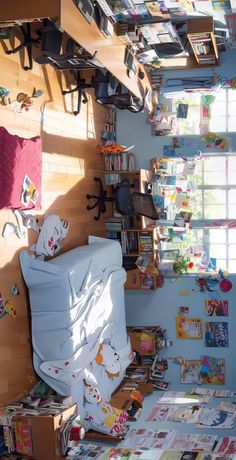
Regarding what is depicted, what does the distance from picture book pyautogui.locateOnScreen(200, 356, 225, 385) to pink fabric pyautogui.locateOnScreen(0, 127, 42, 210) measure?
10.2ft

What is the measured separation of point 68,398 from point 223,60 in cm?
383

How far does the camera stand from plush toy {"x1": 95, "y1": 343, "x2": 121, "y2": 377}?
571cm

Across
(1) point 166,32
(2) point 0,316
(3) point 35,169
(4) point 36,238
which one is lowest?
(2) point 0,316

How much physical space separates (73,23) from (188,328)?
390cm

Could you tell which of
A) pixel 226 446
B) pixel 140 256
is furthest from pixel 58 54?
pixel 226 446

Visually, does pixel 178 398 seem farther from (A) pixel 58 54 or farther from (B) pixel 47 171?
(A) pixel 58 54

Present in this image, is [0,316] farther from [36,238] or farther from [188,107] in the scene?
[188,107]

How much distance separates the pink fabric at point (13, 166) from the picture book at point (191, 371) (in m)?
3.06

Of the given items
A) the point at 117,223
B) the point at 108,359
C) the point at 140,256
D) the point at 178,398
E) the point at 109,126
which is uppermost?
the point at 109,126

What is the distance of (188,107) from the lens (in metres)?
6.94

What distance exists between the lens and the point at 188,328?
272 inches

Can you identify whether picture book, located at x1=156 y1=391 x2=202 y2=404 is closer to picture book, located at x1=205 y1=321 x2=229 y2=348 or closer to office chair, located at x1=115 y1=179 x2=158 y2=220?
picture book, located at x1=205 y1=321 x2=229 y2=348

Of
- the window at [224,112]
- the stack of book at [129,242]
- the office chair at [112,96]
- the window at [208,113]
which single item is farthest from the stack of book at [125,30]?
the stack of book at [129,242]

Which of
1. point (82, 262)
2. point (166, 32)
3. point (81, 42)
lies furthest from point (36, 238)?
point (166, 32)
